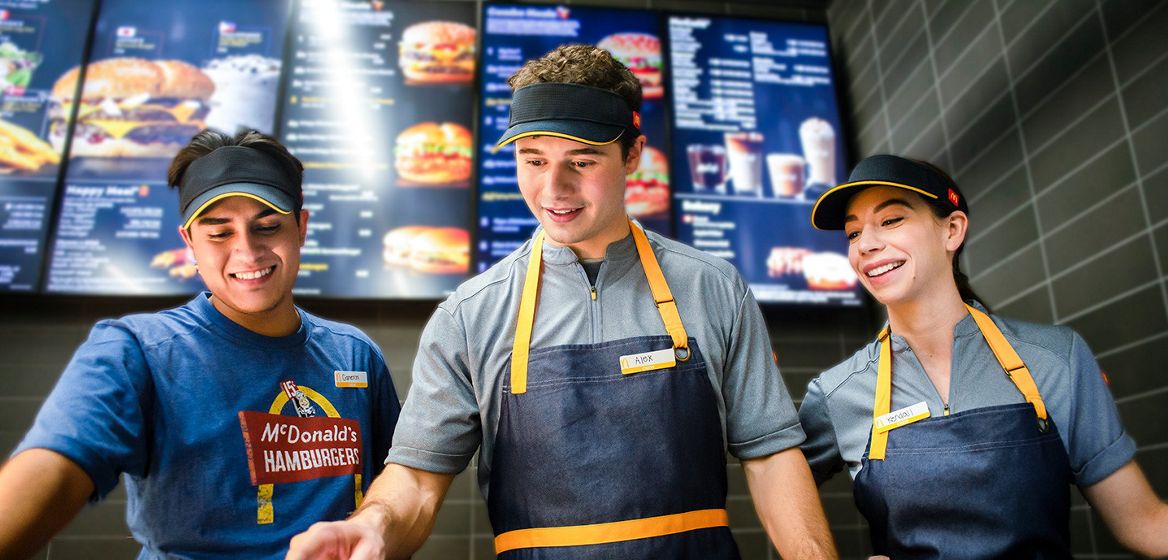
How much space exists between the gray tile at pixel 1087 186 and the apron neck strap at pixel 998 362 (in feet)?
2.86

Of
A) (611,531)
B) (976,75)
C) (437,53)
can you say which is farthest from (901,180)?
(437,53)

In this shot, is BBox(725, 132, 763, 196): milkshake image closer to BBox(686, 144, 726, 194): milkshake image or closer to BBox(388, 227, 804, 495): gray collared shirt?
BBox(686, 144, 726, 194): milkshake image

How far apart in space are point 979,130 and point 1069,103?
0.44m

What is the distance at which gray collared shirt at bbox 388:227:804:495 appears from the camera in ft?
4.63

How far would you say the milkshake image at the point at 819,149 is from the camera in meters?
3.53

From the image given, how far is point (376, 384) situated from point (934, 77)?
2.52 m

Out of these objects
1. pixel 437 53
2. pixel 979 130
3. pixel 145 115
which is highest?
pixel 437 53

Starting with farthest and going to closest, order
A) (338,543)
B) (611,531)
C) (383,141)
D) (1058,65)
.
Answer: (383,141) → (1058,65) → (611,531) → (338,543)

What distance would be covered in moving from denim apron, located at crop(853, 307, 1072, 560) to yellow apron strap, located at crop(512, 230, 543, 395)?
75 centimetres

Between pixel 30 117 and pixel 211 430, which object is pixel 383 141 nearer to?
pixel 30 117

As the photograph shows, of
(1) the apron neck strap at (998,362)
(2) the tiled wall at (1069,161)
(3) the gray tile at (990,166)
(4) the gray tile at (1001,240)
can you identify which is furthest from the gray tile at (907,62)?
(1) the apron neck strap at (998,362)

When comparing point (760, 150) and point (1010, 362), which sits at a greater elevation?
point (760, 150)

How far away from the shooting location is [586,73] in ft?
4.84

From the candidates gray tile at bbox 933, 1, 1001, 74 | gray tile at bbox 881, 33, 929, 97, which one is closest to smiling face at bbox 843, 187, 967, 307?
gray tile at bbox 933, 1, 1001, 74
